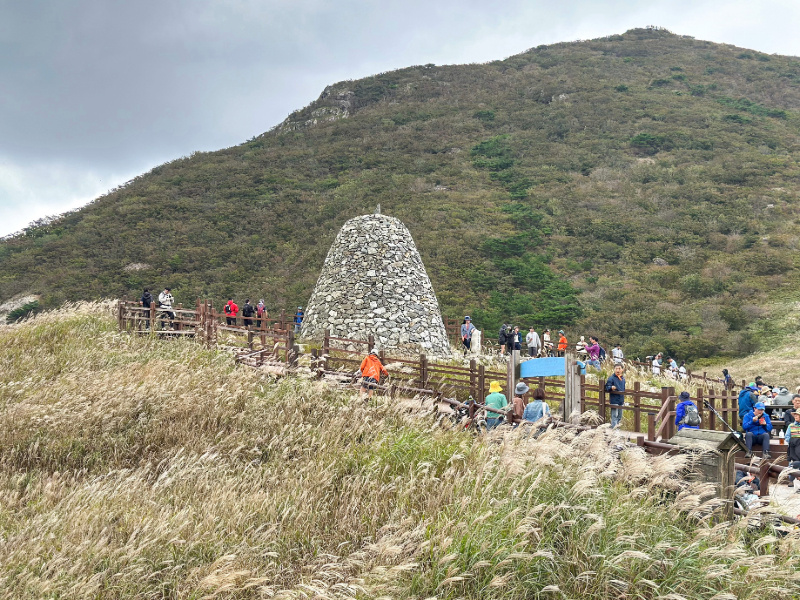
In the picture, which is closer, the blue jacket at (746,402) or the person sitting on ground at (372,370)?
the person sitting on ground at (372,370)

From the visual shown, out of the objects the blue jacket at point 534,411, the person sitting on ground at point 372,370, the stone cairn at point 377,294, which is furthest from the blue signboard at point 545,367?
the stone cairn at point 377,294

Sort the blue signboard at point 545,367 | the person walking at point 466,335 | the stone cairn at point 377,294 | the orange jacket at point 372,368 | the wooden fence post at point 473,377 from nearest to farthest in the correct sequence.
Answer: the blue signboard at point 545,367
the orange jacket at point 372,368
the wooden fence post at point 473,377
the stone cairn at point 377,294
the person walking at point 466,335

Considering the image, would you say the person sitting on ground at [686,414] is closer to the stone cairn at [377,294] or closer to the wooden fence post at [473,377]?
the wooden fence post at [473,377]

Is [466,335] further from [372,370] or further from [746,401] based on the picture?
[372,370]

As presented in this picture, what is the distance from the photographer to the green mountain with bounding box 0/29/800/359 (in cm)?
3020

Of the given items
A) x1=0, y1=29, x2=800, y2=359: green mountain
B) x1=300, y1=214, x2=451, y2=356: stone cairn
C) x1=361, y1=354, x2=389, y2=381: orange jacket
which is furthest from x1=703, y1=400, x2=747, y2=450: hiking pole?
x1=0, y1=29, x2=800, y2=359: green mountain

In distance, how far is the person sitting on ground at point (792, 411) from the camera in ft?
29.1

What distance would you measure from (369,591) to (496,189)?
44.1 m

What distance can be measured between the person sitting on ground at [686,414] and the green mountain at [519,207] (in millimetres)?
17589

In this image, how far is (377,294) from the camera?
18.9 meters

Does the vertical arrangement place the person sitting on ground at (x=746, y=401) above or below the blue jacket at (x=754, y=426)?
above

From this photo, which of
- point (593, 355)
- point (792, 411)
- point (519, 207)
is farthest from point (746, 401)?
point (519, 207)

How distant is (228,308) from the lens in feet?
65.0

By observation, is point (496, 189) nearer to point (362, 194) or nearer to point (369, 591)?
point (362, 194)
